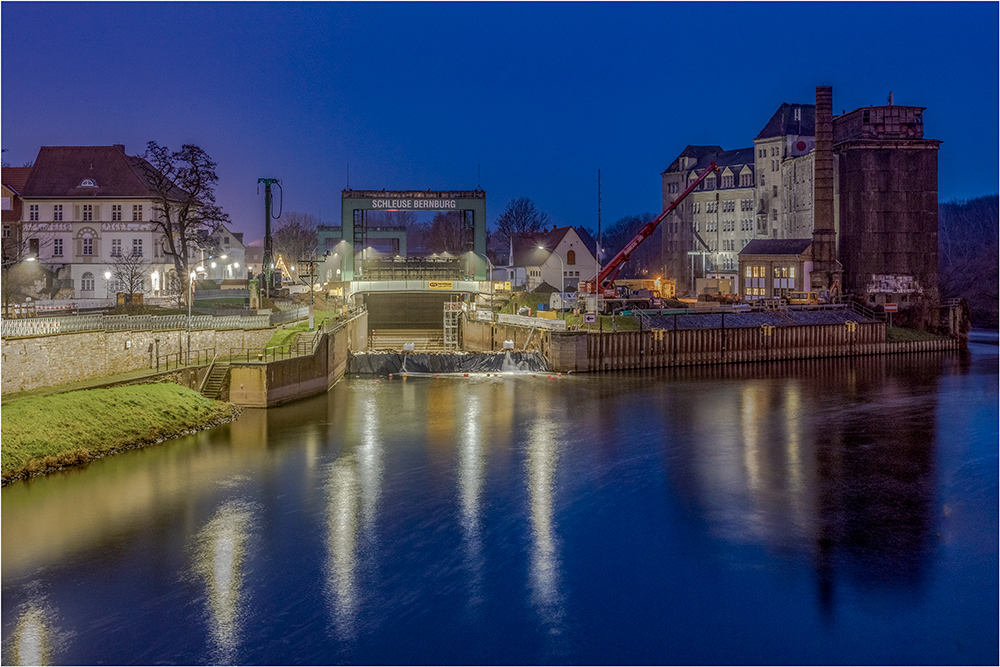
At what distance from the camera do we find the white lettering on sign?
83.0 metres

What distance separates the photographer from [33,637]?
63.2ft

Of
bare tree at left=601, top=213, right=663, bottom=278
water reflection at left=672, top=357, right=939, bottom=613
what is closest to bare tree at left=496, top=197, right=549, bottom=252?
bare tree at left=601, top=213, right=663, bottom=278

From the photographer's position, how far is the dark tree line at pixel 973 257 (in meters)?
106

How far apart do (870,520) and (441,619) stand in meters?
14.1

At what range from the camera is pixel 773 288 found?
285 feet

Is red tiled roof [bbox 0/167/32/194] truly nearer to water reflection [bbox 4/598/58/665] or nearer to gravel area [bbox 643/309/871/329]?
gravel area [bbox 643/309/871/329]

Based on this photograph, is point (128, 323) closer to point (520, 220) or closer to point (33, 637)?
point (33, 637)

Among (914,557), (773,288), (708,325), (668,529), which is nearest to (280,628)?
(668,529)

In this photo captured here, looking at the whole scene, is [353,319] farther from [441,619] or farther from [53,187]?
[441,619]

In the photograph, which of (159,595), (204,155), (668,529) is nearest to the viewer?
(159,595)

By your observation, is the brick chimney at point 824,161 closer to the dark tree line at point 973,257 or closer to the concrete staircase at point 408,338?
the dark tree line at point 973,257

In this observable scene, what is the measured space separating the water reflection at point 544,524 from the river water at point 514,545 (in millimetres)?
99

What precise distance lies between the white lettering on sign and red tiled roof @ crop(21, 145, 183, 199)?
21.8 m

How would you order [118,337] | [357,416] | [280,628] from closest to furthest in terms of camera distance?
1. [280,628]
2. [118,337]
3. [357,416]
